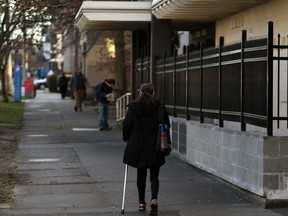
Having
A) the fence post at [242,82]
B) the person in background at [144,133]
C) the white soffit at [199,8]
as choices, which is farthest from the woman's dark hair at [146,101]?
the white soffit at [199,8]

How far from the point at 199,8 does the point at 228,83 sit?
14.2ft

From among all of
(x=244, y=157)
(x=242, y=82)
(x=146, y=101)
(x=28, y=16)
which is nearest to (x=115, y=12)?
(x=28, y=16)

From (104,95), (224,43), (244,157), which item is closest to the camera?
(244,157)

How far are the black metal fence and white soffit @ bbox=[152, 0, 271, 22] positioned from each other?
3.91ft

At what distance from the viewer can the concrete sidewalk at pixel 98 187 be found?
313 inches

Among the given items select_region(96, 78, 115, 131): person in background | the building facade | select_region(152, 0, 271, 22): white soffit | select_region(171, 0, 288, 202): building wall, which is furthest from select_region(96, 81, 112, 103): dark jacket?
select_region(171, 0, 288, 202): building wall

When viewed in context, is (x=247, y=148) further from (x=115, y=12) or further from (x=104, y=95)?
(x=104, y=95)

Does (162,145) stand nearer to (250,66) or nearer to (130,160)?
(130,160)

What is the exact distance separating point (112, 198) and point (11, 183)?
211cm

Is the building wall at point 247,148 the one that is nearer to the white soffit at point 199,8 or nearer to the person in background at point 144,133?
the white soffit at point 199,8

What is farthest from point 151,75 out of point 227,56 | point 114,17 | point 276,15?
point 227,56

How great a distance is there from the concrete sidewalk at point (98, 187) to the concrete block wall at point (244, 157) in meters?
0.22

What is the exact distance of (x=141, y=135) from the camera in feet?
25.5

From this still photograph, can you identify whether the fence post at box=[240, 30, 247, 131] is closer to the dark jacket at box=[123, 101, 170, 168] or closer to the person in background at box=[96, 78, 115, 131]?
the dark jacket at box=[123, 101, 170, 168]
